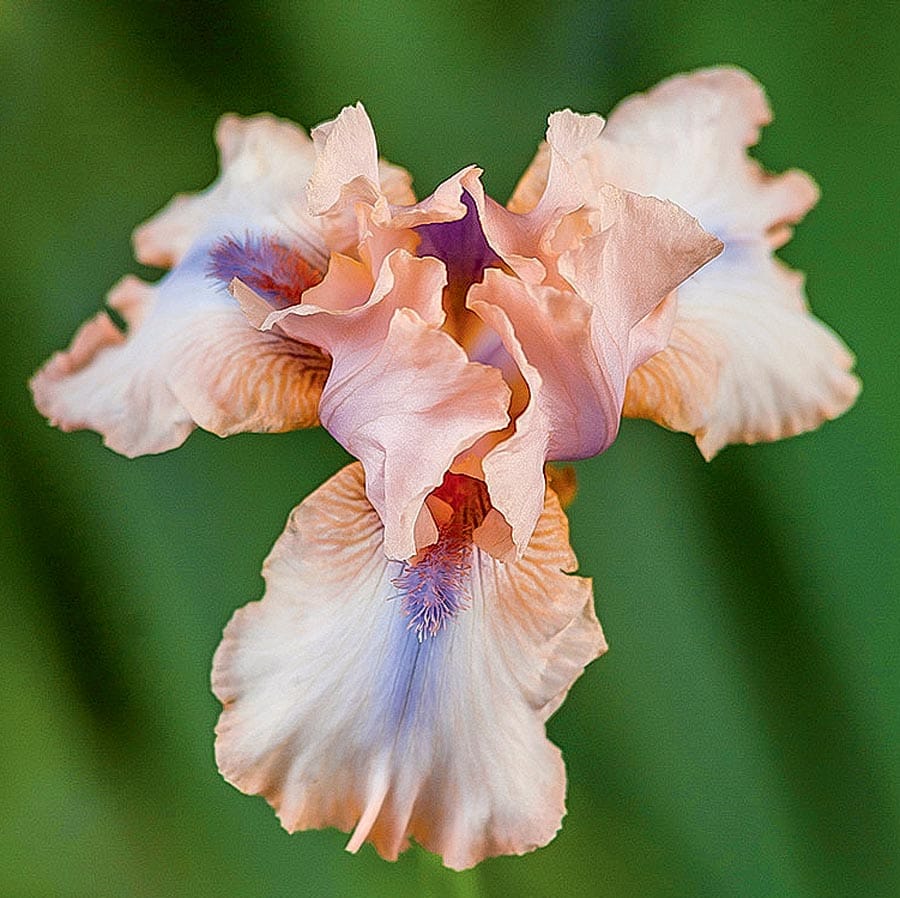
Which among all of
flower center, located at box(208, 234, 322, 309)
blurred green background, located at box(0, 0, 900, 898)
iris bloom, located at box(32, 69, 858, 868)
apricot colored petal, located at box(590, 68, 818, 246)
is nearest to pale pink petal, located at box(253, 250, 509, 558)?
iris bloom, located at box(32, 69, 858, 868)

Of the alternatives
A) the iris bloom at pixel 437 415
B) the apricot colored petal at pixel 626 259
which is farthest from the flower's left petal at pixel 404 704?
the apricot colored petal at pixel 626 259

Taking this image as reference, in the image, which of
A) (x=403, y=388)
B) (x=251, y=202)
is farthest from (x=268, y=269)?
(x=403, y=388)

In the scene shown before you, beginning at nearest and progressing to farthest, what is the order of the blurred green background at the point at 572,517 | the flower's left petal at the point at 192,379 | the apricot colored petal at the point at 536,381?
1. the apricot colored petal at the point at 536,381
2. the flower's left petal at the point at 192,379
3. the blurred green background at the point at 572,517

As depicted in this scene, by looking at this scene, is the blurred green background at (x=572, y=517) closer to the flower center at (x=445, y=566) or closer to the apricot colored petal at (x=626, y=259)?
the flower center at (x=445, y=566)

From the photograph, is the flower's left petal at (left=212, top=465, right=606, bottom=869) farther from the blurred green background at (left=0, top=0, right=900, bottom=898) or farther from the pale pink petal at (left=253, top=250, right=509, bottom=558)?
the blurred green background at (left=0, top=0, right=900, bottom=898)

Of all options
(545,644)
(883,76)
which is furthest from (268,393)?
(883,76)

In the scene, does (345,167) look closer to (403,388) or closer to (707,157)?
(403,388)
